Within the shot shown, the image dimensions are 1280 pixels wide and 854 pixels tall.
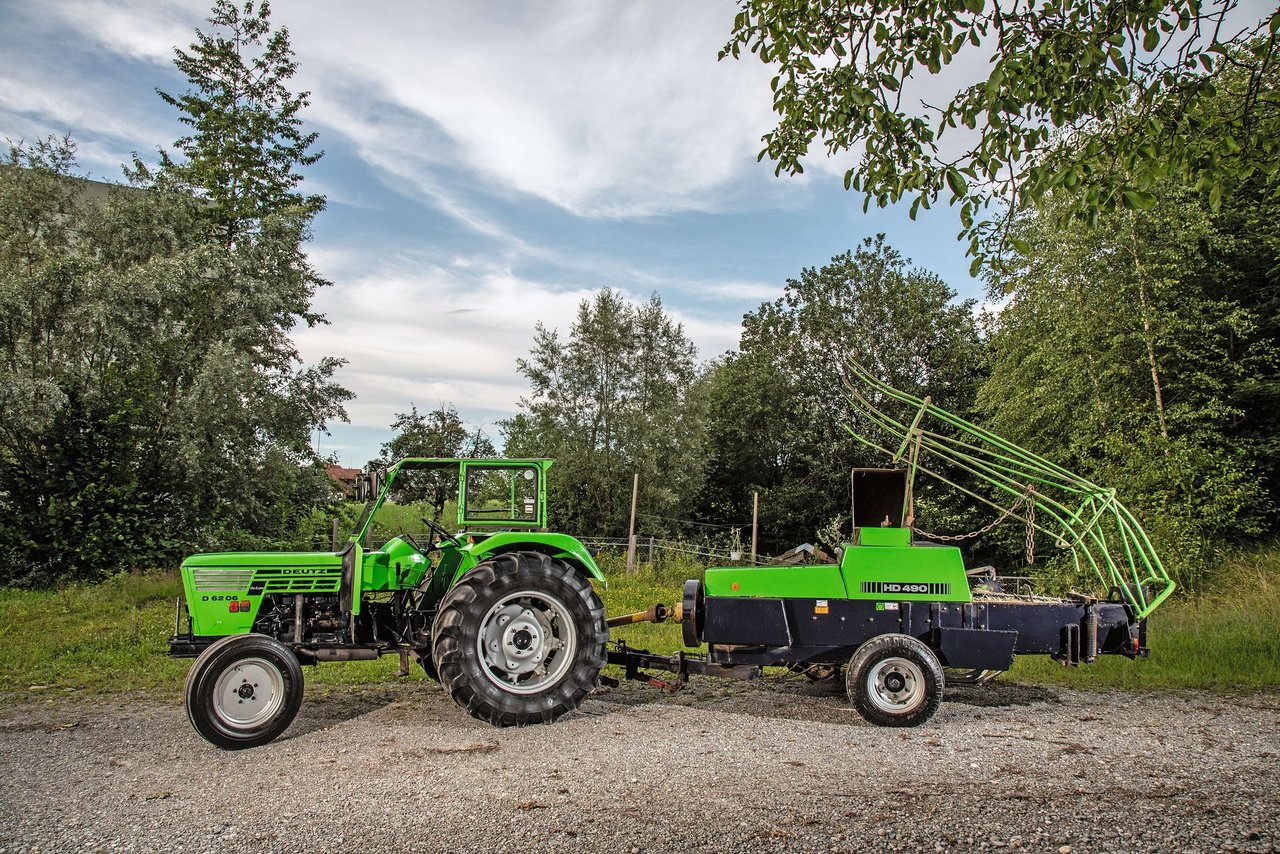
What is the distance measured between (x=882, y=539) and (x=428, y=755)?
3.61 metres

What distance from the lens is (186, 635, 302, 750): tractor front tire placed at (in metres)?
5.30

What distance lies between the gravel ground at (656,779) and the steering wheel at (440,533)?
1.28m

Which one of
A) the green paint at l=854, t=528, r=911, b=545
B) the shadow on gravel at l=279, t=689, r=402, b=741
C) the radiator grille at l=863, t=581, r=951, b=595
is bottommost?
the shadow on gravel at l=279, t=689, r=402, b=741

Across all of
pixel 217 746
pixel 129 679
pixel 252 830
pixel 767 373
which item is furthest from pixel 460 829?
pixel 767 373

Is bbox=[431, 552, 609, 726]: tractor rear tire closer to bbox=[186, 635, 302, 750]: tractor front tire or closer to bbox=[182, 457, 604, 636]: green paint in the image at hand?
bbox=[182, 457, 604, 636]: green paint

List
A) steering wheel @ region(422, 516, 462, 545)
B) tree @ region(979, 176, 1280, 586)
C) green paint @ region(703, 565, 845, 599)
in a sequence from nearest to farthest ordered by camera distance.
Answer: green paint @ region(703, 565, 845, 599) → steering wheel @ region(422, 516, 462, 545) → tree @ region(979, 176, 1280, 586)

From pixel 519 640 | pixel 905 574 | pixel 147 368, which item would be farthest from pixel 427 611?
pixel 147 368

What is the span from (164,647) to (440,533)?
14.3ft

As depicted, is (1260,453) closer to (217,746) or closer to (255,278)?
(217,746)

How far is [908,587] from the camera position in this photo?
6.24m

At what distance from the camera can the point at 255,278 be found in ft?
54.4

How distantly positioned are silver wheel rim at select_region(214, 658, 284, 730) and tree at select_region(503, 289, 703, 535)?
1911 cm

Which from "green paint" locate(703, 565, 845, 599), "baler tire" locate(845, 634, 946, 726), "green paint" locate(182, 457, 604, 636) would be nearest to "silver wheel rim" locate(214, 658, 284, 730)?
"green paint" locate(182, 457, 604, 636)

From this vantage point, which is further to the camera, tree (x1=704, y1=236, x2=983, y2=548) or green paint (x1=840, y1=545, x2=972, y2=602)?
tree (x1=704, y1=236, x2=983, y2=548)
